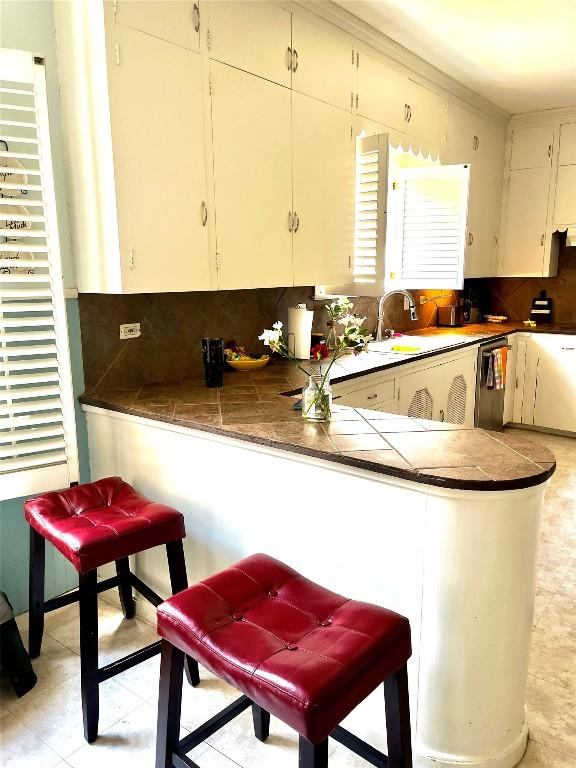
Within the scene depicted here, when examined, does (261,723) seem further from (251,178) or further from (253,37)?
(253,37)

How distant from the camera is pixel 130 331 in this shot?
2.68 metres

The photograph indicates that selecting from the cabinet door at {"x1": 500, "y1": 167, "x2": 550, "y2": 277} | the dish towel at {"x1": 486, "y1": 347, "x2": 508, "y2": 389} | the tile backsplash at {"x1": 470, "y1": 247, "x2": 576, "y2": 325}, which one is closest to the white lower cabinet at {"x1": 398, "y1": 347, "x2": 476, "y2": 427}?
the dish towel at {"x1": 486, "y1": 347, "x2": 508, "y2": 389}

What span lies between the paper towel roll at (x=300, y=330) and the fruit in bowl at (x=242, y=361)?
13.0 inches

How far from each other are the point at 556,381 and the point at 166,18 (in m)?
4.07

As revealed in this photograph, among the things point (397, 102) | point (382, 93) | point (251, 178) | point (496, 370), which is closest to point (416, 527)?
point (251, 178)

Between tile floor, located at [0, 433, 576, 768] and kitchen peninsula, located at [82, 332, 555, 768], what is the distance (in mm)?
211

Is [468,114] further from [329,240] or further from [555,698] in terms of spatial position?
[555,698]

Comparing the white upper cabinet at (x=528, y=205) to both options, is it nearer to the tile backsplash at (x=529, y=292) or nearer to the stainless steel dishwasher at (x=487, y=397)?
the tile backsplash at (x=529, y=292)

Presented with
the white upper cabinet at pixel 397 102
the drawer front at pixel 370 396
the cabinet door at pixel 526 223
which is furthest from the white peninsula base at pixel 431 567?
the cabinet door at pixel 526 223

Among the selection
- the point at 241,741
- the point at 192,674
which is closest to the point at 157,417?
the point at 192,674

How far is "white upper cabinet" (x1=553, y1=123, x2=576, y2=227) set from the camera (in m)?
4.87

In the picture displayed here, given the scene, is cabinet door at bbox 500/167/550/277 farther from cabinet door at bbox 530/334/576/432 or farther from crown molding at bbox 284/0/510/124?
cabinet door at bbox 530/334/576/432

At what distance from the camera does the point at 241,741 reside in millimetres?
1841

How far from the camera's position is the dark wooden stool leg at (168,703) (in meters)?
1.46
